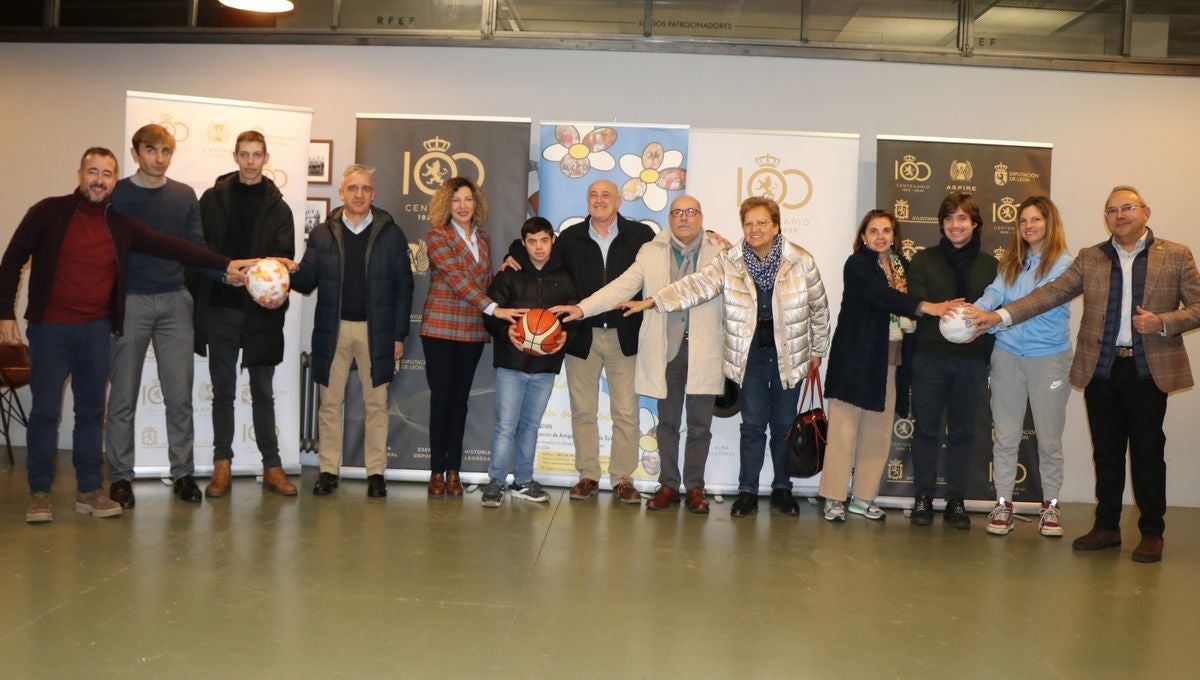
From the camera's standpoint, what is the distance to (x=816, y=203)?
5.84 metres

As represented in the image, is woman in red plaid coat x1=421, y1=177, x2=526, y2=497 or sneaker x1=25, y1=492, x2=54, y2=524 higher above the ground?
woman in red plaid coat x1=421, y1=177, x2=526, y2=497

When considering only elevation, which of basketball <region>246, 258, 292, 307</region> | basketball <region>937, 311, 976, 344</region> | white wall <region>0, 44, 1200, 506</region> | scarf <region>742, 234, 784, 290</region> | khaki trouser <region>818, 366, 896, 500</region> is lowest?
khaki trouser <region>818, 366, 896, 500</region>

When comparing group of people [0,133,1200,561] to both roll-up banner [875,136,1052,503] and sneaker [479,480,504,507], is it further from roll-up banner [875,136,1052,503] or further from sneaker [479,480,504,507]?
roll-up banner [875,136,1052,503]

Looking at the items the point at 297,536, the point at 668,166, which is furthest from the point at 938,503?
the point at 297,536

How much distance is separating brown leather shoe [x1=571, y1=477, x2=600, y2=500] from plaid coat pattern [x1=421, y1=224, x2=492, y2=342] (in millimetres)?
1027

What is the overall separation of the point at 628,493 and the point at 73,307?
9.86 ft

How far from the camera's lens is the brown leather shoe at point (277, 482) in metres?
5.28

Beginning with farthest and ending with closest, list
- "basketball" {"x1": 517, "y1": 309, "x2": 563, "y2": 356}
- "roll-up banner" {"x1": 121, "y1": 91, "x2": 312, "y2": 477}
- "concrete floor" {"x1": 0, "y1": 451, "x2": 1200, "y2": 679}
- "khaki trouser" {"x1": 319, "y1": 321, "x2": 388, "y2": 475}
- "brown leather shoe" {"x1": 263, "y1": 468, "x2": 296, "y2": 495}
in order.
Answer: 1. "roll-up banner" {"x1": 121, "y1": 91, "x2": 312, "y2": 477}
2. "khaki trouser" {"x1": 319, "y1": 321, "x2": 388, "y2": 475}
3. "brown leather shoe" {"x1": 263, "y1": 468, "x2": 296, "y2": 495}
4. "basketball" {"x1": 517, "y1": 309, "x2": 563, "y2": 356}
5. "concrete floor" {"x1": 0, "y1": 451, "x2": 1200, "y2": 679}

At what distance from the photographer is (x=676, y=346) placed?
5379mm

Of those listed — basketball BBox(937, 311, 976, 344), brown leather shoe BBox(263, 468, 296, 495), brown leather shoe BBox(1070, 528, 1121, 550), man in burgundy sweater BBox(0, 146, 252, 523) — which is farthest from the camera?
brown leather shoe BBox(263, 468, 296, 495)

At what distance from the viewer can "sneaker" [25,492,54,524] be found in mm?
4406

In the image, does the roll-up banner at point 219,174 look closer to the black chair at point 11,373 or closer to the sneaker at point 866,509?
the black chair at point 11,373

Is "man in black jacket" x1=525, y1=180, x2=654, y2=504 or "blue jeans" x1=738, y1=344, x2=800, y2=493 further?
"man in black jacket" x1=525, y1=180, x2=654, y2=504

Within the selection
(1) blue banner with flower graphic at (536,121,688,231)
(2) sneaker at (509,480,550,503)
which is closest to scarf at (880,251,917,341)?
(1) blue banner with flower graphic at (536,121,688,231)
